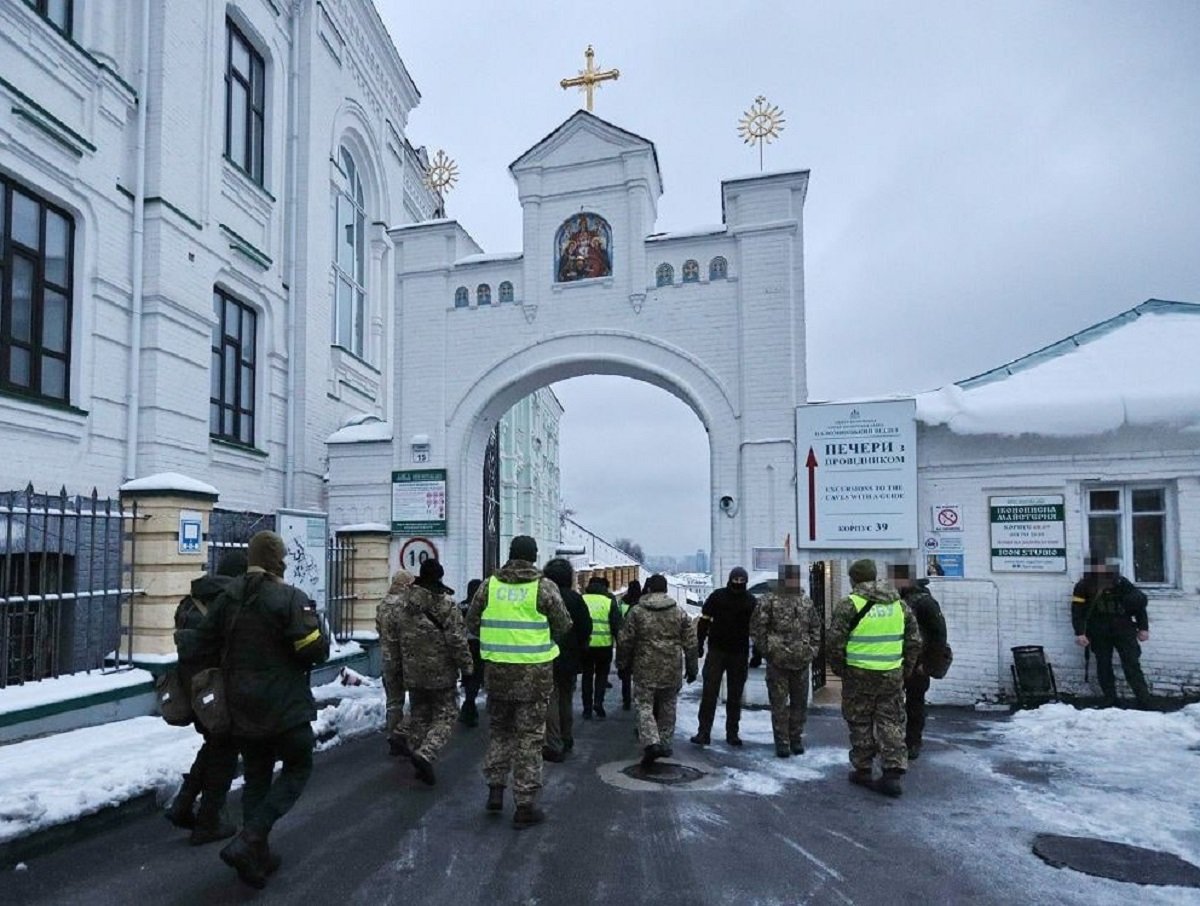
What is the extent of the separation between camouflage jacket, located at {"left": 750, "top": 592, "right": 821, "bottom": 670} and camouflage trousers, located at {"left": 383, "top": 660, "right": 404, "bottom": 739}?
3389mm

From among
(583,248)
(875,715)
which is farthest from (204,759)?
(583,248)

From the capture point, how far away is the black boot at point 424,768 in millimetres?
6324

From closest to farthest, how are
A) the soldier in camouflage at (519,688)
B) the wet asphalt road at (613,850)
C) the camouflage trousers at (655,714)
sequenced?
the wet asphalt road at (613,850), the soldier in camouflage at (519,688), the camouflage trousers at (655,714)

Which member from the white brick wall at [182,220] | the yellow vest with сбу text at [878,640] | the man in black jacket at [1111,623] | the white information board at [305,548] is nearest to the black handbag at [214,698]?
the yellow vest with сбу text at [878,640]

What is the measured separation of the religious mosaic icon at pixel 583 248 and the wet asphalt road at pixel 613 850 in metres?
7.96

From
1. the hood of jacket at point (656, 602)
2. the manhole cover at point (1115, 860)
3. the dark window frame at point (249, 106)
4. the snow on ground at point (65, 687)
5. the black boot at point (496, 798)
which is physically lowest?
the manhole cover at point (1115, 860)

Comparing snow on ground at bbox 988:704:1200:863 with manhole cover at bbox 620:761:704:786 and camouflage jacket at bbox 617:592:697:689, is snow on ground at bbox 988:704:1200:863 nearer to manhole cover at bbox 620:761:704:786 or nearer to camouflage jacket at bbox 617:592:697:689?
manhole cover at bbox 620:761:704:786

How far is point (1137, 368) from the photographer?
10.2 metres

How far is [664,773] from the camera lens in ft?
22.8

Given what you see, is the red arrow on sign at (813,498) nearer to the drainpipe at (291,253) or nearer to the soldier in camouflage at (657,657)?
the soldier in camouflage at (657,657)

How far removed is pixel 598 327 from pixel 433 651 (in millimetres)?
6992

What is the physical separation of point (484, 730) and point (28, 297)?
23.8ft

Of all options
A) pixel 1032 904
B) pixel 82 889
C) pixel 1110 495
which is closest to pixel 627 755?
pixel 1032 904

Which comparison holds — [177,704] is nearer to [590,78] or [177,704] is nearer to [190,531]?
[190,531]
